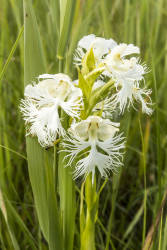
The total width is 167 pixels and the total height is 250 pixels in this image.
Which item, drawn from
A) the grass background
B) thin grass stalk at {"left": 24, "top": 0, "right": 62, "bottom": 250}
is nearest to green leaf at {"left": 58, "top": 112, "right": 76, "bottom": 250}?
thin grass stalk at {"left": 24, "top": 0, "right": 62, "bottom": 250}

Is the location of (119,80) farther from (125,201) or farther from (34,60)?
(125,201)

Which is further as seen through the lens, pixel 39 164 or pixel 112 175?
pixel 112 175

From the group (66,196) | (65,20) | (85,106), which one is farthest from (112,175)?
(65,20)

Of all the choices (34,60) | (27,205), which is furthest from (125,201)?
(34,60)

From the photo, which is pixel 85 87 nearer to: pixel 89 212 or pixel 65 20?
pixel 65 20

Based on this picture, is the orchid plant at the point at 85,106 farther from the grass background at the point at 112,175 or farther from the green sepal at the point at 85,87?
the grass background at the point at 112,175

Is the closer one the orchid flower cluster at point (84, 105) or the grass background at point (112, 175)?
the orchid flower cluster at point (84, 105)

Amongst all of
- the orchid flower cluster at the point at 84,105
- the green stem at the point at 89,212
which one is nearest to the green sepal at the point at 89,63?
the orchid flower cluster at the point at 84,105

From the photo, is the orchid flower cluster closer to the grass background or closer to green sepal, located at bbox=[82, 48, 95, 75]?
green sepal, located at bbox=[82, 48, 95, 75]
